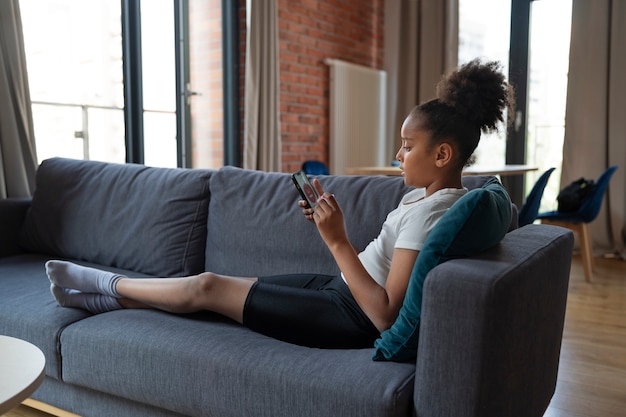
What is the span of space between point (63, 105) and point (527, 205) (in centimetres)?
280

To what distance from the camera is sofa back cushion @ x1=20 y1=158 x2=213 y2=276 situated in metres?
2.18

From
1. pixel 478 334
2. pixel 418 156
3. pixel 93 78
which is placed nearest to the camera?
pixel 478 334

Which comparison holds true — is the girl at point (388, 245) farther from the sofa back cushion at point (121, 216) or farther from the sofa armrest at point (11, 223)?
the sofa armrest at point (11, 223)

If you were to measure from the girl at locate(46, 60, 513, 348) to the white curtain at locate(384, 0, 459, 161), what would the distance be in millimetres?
3929

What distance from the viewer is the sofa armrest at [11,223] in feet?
8.24

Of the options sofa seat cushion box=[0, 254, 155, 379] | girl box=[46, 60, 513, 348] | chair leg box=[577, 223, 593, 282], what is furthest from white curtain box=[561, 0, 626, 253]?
sofa seat cushion box=[0, 254, 155, 379]

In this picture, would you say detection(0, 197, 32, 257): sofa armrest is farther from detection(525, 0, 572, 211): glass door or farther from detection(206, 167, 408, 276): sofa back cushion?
detection(525, 0, 572, 211): glass door

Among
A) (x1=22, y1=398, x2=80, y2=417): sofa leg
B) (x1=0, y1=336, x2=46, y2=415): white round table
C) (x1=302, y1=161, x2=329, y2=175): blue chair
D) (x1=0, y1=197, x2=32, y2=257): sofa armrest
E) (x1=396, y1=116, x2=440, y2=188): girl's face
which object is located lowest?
(x1=22, y1=398, x2=80, y2=417): sofa leg

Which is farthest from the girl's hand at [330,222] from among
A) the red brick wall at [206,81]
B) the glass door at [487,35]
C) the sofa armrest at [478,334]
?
the glass door at [487,35]

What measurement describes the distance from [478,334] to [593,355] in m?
1.63

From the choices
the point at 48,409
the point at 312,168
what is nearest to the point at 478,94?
the point at 48,409

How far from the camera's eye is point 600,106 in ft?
15.1

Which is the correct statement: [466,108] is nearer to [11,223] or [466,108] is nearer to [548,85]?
[11,223]

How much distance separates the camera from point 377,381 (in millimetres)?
1202
